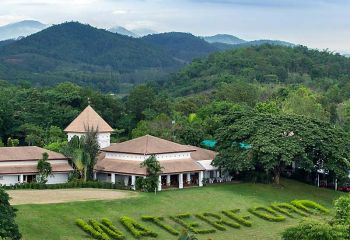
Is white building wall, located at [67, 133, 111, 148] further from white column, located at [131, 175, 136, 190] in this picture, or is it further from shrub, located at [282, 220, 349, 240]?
shrub, located at [282, 220, 349, 240]

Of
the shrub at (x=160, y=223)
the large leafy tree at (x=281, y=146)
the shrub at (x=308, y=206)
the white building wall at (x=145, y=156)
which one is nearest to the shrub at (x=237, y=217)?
the shrub at (x=160, y=223)

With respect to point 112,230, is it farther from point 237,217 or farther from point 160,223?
point 237,217

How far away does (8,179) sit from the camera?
44.1 m

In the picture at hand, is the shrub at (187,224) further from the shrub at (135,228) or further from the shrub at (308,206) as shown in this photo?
the shrub at (308,206)

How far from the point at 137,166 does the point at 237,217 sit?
8.75 metres

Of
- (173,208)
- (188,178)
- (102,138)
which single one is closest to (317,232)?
(173,208)

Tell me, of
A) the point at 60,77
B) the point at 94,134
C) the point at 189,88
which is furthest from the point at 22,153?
the point at 60,77

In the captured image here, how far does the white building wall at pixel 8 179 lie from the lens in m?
43.8

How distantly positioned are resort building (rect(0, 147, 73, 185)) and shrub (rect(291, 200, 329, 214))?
48.9 ft

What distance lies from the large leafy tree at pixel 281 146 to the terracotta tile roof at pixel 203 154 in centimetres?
112

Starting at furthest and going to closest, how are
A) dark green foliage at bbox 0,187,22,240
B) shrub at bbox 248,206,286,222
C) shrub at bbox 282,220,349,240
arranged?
1. shrub at bbox 248,206,286,222
2. shrub at bbox 282,220,349,240
3. dark green foliage at bbox 0,187,22,240

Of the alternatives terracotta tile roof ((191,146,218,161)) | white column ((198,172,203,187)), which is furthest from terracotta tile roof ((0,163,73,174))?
terracotta tile roof ((191,146,218,161))

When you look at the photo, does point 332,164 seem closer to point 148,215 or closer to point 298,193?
point 298,193

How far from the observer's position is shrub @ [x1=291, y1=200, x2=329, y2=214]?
43.4 meters
